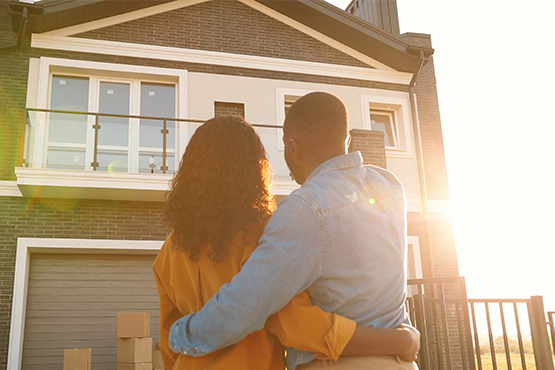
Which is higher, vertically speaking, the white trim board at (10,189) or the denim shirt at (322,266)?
the white trim board at (10,189)

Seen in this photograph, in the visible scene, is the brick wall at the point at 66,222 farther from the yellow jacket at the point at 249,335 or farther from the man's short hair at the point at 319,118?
the man's short hair at the point at 319,118

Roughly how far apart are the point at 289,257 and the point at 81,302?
882cm

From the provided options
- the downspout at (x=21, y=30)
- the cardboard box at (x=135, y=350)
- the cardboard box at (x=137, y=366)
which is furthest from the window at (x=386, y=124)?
the downspout at (x=21, y=30)

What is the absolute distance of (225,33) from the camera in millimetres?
11641

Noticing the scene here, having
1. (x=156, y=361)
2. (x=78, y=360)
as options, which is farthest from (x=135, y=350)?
(x=78, y=360)

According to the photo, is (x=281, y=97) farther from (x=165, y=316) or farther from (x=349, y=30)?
(x=165, y=316)

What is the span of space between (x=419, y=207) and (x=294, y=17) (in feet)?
18.0

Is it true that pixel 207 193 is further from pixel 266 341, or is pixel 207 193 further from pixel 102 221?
pixel 102 221

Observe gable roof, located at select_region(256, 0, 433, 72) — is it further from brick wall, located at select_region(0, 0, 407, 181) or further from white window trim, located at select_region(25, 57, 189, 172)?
white window trim, located at select_region(25, 57, 189, 172)

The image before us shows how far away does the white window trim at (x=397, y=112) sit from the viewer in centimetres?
1177

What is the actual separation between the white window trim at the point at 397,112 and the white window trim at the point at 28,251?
18.6 feet

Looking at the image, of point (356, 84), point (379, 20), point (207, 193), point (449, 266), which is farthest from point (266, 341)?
point (379, 20)

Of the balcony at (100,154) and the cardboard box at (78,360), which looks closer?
the cardboard box at (78,360)

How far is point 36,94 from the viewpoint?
9891 millimetres
